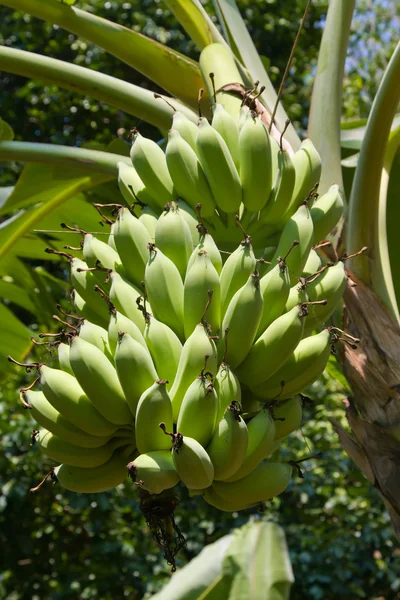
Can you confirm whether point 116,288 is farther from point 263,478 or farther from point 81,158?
point 81,158

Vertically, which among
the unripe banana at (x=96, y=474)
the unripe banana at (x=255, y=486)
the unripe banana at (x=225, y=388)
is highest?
the unripe banana at (x=225, y=388)

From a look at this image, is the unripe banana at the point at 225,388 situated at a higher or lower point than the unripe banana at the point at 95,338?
higher

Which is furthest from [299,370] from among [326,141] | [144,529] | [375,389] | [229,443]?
[144,529]

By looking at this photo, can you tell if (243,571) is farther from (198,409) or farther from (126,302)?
(126,302)

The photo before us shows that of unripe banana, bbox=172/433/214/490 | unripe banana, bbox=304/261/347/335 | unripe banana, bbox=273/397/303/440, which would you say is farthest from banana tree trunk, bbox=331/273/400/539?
unripe banana, bbox=172/433/214/490

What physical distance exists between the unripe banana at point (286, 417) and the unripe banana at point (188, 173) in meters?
0.29

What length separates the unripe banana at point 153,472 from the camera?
0.71 metres

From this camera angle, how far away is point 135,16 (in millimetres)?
4543

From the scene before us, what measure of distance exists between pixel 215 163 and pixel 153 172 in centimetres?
10

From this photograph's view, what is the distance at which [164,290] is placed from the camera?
82cm

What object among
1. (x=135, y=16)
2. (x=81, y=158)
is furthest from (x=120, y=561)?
(x=135, y=16)

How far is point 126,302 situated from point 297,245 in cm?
24

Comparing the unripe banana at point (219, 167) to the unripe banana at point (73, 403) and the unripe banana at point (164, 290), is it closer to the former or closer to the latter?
the unripe banana at point (164, 290)

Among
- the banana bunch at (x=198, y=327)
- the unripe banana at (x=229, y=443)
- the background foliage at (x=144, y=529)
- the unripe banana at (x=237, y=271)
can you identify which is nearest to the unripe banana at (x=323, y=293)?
the banana bunch at (x=198, y=327)
